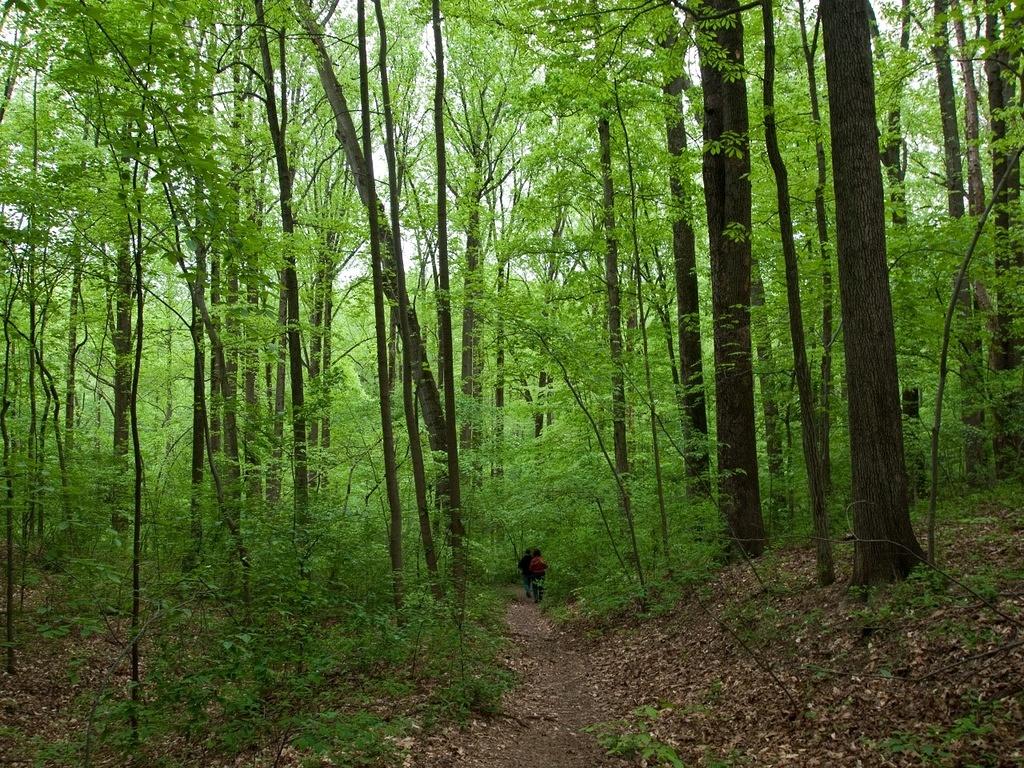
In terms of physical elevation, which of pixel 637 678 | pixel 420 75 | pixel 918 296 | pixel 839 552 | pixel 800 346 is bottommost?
pixel 637 678

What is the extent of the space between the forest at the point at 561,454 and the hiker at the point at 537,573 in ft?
0.28

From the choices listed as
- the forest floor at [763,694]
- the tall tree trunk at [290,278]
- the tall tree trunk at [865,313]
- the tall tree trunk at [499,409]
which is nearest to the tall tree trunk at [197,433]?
the tall tree trunk at [290,278]

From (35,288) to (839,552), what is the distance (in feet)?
34.4

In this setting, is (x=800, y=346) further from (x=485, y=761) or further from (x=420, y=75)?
(x=420, y=75)

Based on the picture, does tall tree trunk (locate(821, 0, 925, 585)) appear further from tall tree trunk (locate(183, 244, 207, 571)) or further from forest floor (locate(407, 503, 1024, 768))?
tall tree trunk (locate(183, 244, 207, 571))

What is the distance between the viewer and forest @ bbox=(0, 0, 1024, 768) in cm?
504

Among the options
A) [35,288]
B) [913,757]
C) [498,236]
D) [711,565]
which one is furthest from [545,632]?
[498,236]

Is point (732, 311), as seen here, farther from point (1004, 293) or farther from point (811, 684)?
point (811, 684)

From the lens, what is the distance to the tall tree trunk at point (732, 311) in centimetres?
921

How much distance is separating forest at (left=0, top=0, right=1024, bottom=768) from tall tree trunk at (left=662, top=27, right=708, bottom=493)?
0.38 feet

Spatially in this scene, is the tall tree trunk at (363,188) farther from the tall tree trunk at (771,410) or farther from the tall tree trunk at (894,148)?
the tall tree trunk at (894,148)

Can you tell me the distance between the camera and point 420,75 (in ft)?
66.7

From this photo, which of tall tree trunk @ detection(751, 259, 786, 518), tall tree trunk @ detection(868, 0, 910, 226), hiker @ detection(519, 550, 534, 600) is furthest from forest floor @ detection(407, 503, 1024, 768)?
tall tree trunk @ detection(868, 0, 910, 226)

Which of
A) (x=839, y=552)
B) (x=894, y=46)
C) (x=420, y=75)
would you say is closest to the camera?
(x=839, y=552)
